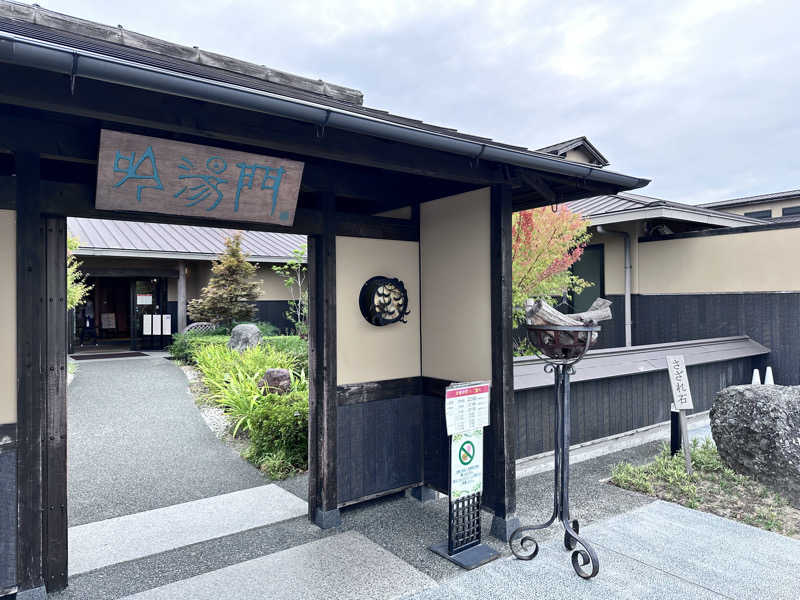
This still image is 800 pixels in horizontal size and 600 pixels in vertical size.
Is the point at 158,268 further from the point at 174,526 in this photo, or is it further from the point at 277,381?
the point at 174,526

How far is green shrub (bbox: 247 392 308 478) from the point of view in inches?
220

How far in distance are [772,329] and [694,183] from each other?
218 ft

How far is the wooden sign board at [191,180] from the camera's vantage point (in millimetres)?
2686

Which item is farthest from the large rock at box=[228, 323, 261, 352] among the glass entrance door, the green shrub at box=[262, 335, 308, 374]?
the glass entrance door

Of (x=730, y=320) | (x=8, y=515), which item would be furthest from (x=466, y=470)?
(x=730, y=320)

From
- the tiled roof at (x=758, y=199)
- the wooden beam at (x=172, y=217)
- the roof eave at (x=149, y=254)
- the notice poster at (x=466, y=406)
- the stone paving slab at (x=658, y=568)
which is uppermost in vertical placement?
the tiled roof at (x=758, y=199)

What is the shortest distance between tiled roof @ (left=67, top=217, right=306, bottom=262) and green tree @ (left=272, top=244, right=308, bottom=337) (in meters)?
0.70

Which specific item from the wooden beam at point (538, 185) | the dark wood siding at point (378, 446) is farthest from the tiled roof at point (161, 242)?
the wooden beam at point (538, 185)

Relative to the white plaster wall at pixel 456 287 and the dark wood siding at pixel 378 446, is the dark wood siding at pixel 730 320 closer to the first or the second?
the white plaster wall at pixel 456 287

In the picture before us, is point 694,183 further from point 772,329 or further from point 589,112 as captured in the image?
point 772,329

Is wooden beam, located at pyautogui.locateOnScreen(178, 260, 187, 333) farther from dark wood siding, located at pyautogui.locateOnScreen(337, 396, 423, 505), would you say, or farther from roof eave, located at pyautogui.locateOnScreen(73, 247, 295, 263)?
dark wood siding, located at pyautogui.locateOnScreen(337, 396, 423, 505)

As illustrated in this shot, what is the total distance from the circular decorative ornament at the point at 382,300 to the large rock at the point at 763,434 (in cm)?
334

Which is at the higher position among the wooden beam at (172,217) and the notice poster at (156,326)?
the wooden beam at (172,217)

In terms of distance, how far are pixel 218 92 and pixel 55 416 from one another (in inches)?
85.9
